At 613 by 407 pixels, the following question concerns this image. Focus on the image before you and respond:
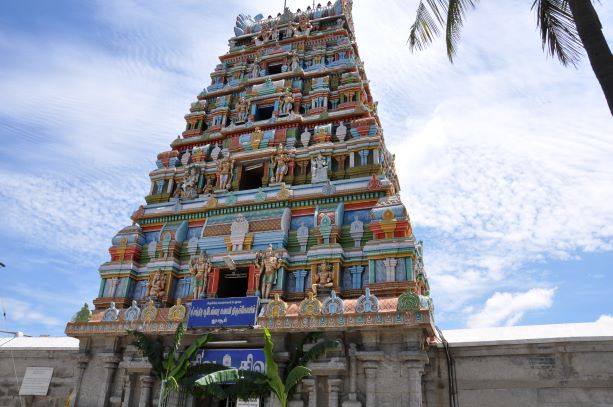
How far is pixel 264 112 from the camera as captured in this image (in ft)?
73.8

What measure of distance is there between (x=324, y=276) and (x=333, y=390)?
11.8 feet

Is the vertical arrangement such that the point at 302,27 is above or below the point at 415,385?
above

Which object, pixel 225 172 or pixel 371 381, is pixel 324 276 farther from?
pixel 225 172

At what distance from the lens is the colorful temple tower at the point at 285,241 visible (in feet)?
41.1

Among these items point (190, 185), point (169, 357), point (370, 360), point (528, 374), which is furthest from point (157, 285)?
point (528, 374)

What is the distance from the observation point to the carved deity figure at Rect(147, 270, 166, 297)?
16.7 meters

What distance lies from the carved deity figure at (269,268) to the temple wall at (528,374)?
5.40 meters

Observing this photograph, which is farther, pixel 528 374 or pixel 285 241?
pixel 285 241

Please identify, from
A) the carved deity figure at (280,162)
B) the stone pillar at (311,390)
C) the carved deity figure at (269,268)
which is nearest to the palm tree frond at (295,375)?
the stone pillar at (311,390)

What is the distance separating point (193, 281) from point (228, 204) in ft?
10.5

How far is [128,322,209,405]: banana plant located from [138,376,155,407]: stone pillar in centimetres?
22

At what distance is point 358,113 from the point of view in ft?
63.7

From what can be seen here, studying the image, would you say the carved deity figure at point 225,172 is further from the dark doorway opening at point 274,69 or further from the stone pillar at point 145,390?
the stone pillar at point 145,390

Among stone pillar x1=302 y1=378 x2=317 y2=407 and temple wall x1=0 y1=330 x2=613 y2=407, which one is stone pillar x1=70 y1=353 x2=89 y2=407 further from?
stone pillar x1=302 y1=378 x2=317 y2=407
